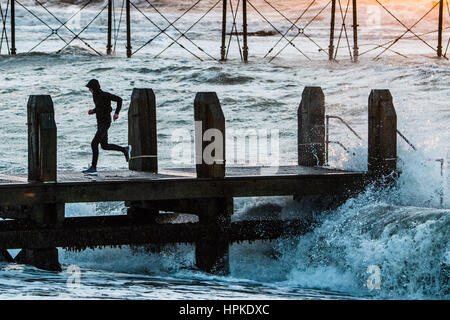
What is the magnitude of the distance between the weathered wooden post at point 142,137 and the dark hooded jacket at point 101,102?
0.28m

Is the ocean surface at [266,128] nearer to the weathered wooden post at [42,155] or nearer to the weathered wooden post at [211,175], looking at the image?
the weathered wooden post at [211,175]

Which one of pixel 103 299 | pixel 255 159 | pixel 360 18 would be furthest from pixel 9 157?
pixel 360 18

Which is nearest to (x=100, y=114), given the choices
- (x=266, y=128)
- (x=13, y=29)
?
(x=266, y=128)

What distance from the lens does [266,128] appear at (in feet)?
118

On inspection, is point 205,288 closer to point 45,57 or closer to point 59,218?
Result: point 59,218

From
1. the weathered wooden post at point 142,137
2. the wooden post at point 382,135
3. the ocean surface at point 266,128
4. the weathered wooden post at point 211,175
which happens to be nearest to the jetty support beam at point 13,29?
the ocean surface at point 266,128

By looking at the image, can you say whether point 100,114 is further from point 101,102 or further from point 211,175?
point 211,175

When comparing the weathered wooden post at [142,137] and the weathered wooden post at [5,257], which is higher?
the weathered wooden post at [142,137]

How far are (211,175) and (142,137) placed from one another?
1.32 m

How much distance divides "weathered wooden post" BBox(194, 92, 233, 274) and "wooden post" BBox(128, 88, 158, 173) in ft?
2.86

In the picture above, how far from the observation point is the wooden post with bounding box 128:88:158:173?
15.9 metres

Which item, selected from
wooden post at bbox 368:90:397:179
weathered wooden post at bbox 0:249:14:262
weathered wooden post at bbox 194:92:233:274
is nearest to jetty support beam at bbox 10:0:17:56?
→ weathered wooden post at bbox 0:249:14:262

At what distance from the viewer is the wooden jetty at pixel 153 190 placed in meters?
14.4

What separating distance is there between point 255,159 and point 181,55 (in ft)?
89.9
